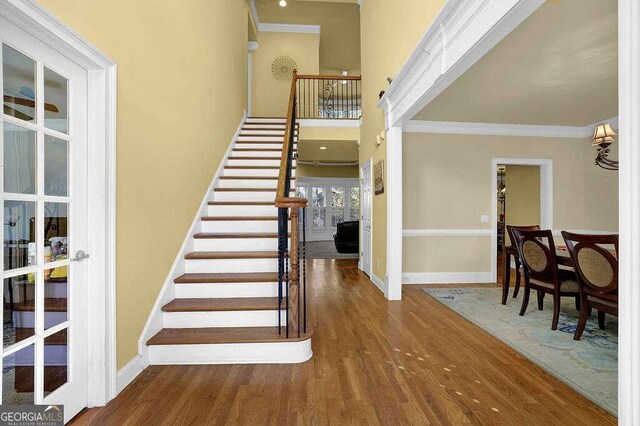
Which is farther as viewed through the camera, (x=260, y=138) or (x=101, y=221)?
(x=260, y=138)

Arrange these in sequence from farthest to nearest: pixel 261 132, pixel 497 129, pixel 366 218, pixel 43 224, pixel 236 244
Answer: pixel 261 132 < pixel 366 218 < pixel 497 129 < pixel 236 244 < pixel 43 224

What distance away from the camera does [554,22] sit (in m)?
A: 2.27

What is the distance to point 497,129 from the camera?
4.91 meters

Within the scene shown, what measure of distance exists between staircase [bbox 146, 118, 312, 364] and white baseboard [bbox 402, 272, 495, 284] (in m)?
2.54

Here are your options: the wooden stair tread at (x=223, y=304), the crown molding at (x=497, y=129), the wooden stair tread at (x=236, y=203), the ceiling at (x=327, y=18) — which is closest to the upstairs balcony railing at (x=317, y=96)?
the ceiling at (x=327, y=18)

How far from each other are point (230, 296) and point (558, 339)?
2.96 meters

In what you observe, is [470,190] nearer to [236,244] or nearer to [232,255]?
[236,244]

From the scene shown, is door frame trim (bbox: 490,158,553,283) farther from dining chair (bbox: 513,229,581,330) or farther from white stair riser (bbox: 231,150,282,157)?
white stair riser (bbox: 231,150,282,157)

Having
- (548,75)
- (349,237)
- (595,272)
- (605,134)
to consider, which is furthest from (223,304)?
(349,237)

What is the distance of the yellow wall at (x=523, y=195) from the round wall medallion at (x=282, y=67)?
5.92 meters

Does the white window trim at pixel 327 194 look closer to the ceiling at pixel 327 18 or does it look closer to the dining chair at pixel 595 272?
the ceiling at pixel 327 18

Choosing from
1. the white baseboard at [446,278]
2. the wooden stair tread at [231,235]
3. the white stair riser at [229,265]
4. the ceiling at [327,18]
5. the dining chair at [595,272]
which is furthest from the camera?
the ceiling at [327,18]

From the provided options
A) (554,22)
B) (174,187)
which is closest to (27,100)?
(174,187)

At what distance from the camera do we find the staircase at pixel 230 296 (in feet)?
7.49
